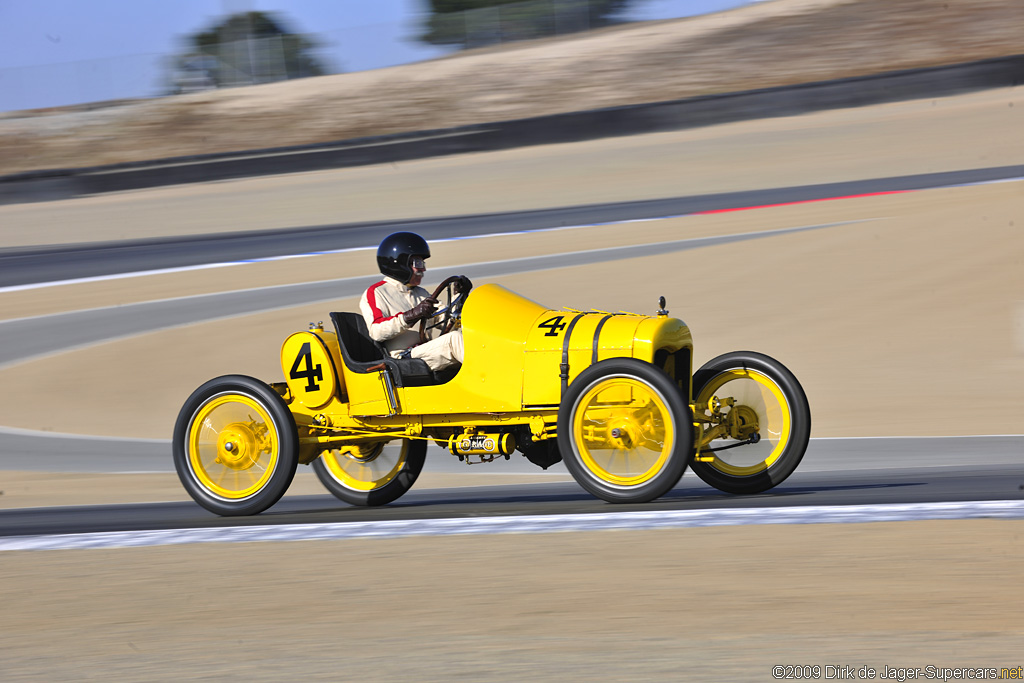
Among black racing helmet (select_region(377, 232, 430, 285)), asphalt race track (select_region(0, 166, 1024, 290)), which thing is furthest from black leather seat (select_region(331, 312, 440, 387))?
asphalt race track (select_region(0, 166, 1024, 290))

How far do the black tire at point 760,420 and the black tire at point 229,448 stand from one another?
259 centimetres

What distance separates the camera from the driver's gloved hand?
7715mm

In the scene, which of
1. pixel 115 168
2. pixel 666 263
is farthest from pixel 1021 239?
pixel 115 168

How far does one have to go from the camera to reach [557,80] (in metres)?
37.9

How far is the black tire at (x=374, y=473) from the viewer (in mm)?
8688

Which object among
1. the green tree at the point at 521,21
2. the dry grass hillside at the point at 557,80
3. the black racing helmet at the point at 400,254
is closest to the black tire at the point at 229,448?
the black racing helmet at the point at 400,254

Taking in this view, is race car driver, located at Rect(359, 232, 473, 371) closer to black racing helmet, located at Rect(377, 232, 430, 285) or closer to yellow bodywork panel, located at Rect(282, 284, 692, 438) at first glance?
black racing helmet, located at Rect(377, 232, 430, 285)

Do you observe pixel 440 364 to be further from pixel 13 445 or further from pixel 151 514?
pixel 13 445

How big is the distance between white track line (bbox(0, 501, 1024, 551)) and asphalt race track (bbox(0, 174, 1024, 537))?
20 cm

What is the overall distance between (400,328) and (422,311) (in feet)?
0.64

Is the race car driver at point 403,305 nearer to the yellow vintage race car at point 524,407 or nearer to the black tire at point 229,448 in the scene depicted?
the yellow vintage race car at point 524,407

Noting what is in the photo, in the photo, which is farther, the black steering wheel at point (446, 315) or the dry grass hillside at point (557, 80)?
the dry grass hillside at point (557, 80)

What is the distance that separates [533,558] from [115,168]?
26.7 m

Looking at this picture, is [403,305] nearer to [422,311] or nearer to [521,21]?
[422,311]
